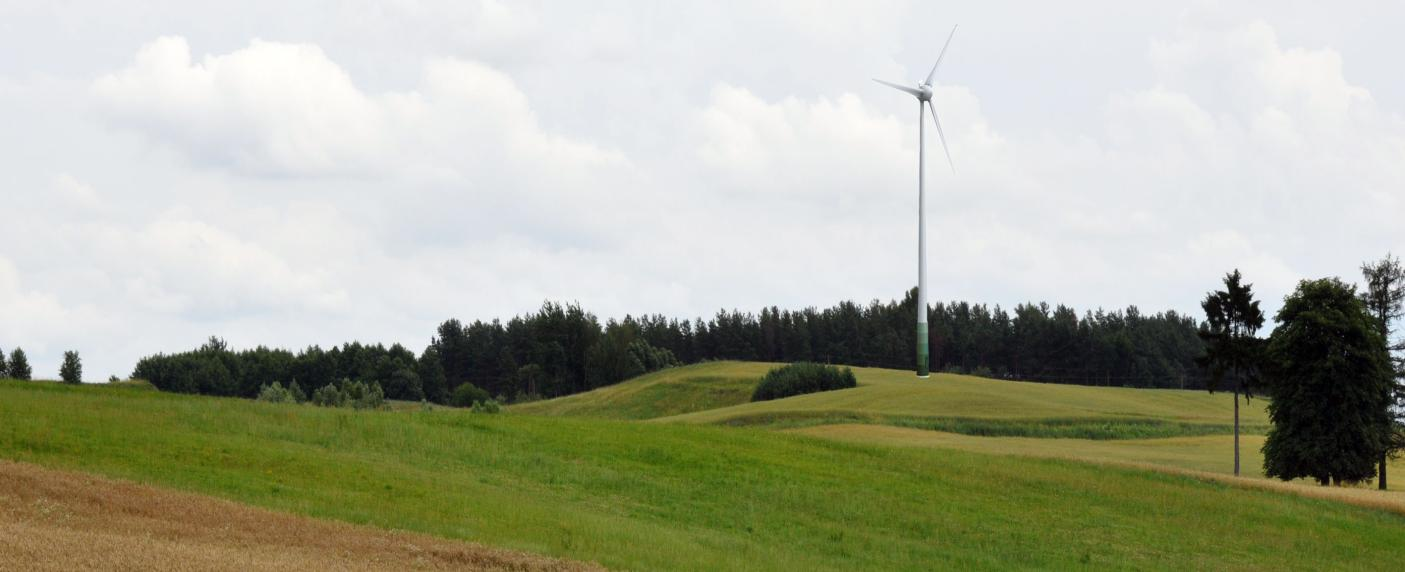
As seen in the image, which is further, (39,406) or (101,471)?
(39,406)

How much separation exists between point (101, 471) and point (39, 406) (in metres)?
9.63

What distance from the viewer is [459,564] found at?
1934 centimetres

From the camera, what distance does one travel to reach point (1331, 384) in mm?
59031

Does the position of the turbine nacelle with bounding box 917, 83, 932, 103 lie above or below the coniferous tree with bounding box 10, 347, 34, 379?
above

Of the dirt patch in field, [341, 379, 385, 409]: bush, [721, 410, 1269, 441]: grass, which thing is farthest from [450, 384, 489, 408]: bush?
the dirt patch in field

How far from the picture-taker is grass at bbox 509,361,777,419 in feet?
458

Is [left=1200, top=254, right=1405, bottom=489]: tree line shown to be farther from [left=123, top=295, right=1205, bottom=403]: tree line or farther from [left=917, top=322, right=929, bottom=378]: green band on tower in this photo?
[left=123, top=295, right=1205, bottom=403]: tree line

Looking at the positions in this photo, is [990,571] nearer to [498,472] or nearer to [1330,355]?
[498,472]

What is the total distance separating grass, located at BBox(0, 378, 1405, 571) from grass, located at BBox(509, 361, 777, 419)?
3609 inches

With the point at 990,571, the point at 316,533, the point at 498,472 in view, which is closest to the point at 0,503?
the point at 316,533

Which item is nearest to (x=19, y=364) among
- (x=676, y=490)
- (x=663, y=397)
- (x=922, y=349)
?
(x=663, y=397)

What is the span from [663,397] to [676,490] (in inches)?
4376

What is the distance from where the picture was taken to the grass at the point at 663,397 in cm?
13962

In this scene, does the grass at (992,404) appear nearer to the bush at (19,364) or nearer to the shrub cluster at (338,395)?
the shrub cluster at (338,395)
